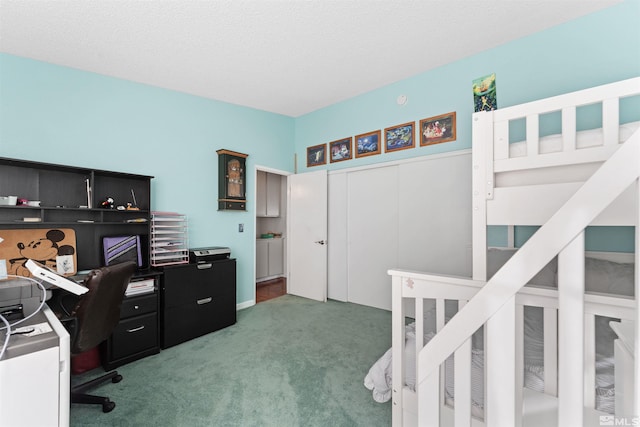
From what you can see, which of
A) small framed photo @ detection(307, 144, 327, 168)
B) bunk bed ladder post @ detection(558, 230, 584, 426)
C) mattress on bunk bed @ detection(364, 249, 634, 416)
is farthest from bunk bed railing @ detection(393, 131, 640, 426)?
small framed photo @ detection(307, 144, 327, 168)

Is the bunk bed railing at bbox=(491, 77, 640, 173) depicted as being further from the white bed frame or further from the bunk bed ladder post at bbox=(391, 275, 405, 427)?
the bunk bed ladder post at bbox=(391, 275, 405, 427)

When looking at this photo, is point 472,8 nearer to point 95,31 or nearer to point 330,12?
point 330,12

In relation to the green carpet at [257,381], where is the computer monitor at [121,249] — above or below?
above

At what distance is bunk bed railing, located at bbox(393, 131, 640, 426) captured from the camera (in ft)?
2.07

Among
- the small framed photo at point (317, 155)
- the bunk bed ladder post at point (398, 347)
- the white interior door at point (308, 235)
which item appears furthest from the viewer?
the small framed photo at point (317, 155)

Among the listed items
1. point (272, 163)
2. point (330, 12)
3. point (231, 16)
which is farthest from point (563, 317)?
point (272, 163)

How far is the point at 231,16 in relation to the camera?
2002 mm

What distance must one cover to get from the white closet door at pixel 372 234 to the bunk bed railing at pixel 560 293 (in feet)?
8.50

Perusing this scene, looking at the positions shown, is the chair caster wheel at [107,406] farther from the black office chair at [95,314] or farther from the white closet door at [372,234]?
the white closet door at [372,234]

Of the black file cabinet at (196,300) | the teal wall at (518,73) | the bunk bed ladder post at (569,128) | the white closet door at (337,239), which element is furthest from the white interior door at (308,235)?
the bunk bed ladder post at (569,128)

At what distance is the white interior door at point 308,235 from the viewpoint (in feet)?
12.7

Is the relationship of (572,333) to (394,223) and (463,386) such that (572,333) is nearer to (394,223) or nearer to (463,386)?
(463,386)

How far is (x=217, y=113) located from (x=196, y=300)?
7.62ft

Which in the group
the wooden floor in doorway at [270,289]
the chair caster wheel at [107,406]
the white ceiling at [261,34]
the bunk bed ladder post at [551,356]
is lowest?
the wooden floor in doorway at [270,289]
